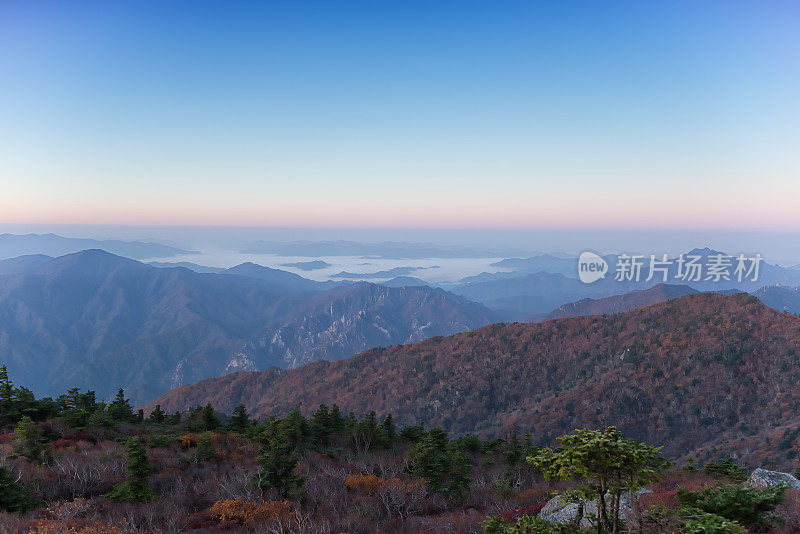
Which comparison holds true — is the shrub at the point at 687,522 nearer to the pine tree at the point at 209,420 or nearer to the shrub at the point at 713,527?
the shrub at the point at 713,527

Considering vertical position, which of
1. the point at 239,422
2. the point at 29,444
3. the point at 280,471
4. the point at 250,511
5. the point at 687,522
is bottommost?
the point at 239,422

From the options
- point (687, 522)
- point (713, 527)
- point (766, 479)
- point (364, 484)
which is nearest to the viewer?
point (713, 527)

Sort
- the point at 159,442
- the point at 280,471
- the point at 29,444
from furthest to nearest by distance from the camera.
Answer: the point at 159,442, the point at 29,444, the point at 280,471

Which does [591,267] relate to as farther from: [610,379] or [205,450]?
[205,450]

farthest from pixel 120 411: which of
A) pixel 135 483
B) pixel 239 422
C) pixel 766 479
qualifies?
pixel 766 479

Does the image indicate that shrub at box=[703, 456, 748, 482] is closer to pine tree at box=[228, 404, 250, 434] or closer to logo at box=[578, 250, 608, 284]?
pine tree at box=[228, 404, 250, 434]

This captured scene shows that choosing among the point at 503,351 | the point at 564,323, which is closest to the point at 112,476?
the point at 503,351

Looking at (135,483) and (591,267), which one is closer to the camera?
(135,483)
